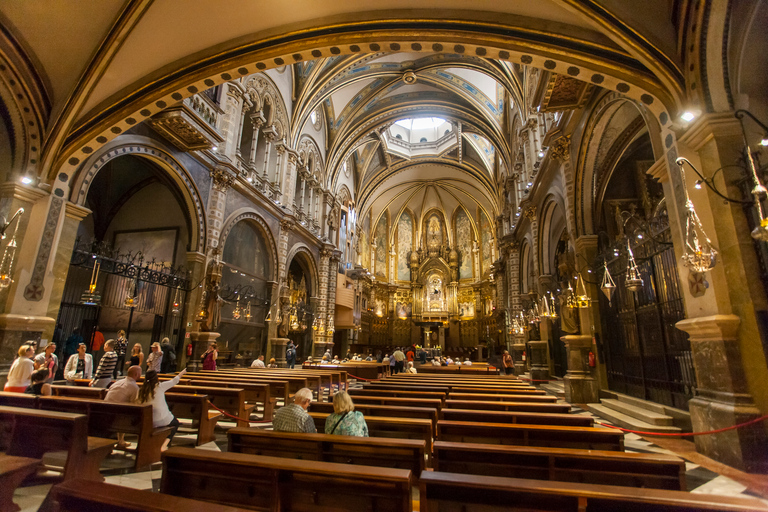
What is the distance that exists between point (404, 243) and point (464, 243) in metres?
5.49

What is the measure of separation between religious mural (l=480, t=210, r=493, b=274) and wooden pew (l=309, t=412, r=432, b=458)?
28207mm

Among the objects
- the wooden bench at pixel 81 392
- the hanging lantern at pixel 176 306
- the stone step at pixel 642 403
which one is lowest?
the stone step at pixel 642 403

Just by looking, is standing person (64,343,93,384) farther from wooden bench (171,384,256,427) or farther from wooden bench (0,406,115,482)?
wooden bench (0,406,115,482)

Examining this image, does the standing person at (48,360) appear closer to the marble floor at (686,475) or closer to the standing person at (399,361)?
the marble floor at (686,475)

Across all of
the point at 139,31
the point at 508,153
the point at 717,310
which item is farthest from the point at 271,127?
the point at 717,310

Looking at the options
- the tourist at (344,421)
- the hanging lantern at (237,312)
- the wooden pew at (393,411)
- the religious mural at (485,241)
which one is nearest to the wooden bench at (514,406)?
the wooden pew at (393,411)

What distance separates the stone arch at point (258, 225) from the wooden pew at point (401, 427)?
33.9 feet

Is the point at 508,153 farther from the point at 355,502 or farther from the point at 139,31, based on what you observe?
the point at 355,502

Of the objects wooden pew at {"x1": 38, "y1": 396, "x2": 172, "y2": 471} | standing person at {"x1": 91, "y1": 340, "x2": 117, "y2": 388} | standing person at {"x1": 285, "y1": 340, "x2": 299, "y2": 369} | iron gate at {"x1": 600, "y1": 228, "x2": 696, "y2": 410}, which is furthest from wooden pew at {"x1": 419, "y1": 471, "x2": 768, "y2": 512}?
standing person at {"x1": 285, "y1": 340, "x2": 299, "y2": 369}

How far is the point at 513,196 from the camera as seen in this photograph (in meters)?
19.1

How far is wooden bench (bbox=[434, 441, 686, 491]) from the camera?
263 centimetres

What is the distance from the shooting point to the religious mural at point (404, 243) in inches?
1355

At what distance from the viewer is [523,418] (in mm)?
4426

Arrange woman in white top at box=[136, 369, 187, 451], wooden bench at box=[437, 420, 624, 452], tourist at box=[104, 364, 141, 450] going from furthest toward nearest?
tourist at box=[104, 364, 141, 450], woman in white top at box=[136, 369, 187, 451], wooden bench at box=[437, 420, 624, 452]
